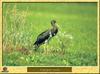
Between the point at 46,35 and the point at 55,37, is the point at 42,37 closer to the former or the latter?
the point at 46,35

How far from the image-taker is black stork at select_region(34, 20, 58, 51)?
511 cm

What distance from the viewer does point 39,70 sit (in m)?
5.08

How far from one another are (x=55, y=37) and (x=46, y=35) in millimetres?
132

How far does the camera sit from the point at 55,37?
5.12 m

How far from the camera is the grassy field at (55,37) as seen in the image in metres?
5.09

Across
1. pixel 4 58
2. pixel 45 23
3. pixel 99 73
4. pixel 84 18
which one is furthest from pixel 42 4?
pixel 99 73

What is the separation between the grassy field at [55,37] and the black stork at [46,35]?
0.05 meters

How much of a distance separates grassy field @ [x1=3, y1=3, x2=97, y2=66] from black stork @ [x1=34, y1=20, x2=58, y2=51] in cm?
5

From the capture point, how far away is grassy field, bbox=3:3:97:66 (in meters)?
5.09

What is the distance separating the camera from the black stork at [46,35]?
5.11 meters

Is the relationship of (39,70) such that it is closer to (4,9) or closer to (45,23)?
(45,23)

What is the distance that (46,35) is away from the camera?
5.12 m

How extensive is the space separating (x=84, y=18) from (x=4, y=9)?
1.16m

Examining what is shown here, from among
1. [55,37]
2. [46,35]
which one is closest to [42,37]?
[46,35]
